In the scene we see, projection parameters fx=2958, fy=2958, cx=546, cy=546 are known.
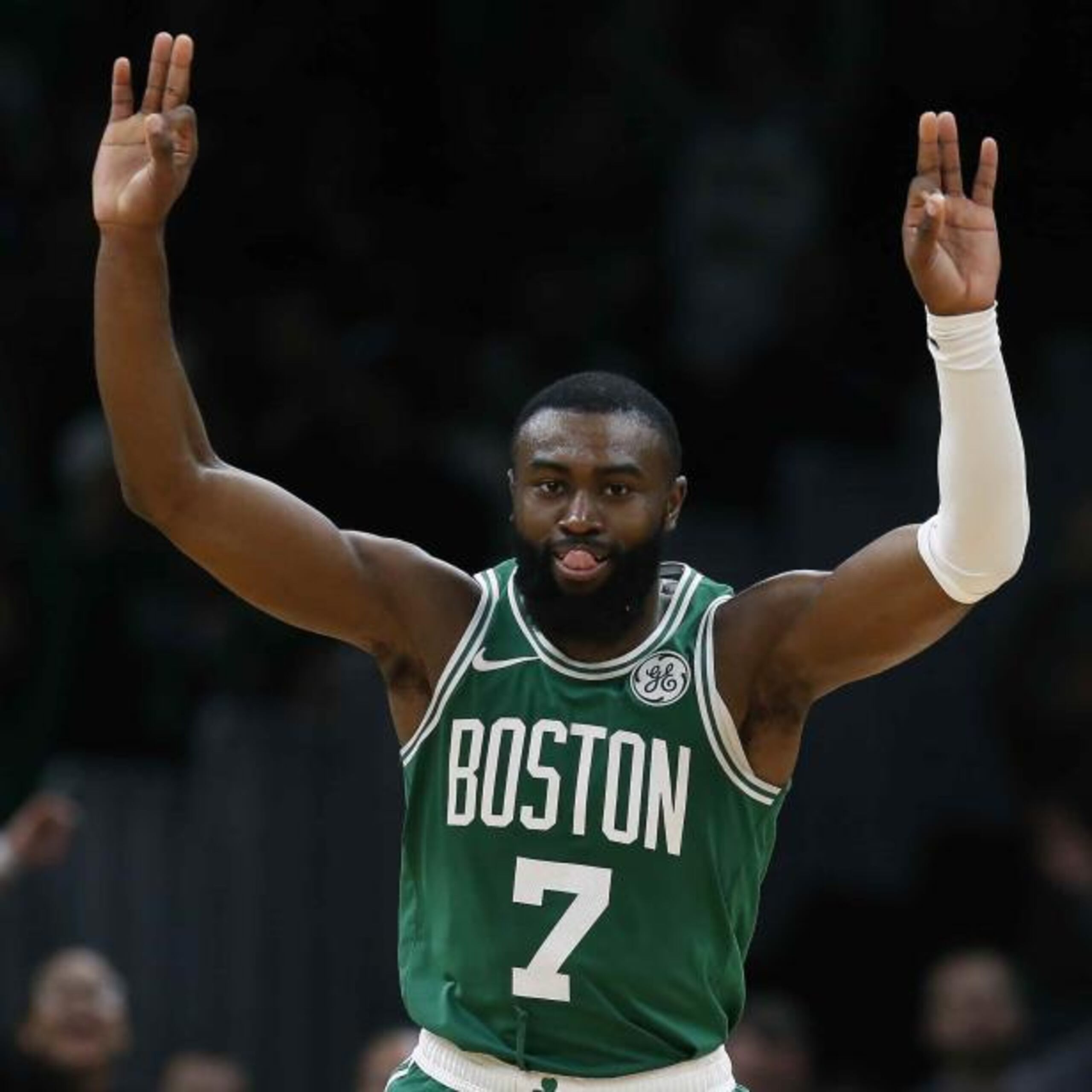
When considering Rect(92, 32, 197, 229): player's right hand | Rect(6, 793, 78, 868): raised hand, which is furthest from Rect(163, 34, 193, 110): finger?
Rect(6, 793, 78, 868): raised hand

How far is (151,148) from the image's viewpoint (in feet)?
18.5

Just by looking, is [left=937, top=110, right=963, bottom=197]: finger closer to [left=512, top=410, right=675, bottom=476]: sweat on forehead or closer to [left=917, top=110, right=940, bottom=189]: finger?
[left=917, top=110, right=940, bottom=189]: finger

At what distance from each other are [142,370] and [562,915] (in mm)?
1342

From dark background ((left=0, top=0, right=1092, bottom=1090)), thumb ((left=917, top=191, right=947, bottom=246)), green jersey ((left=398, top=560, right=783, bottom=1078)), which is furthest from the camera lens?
dark background ((left=0, top=0, right=1092, bottom=1090))

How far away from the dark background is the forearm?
16.0 feet

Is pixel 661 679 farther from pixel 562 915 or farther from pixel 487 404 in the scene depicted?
pixel 487 404

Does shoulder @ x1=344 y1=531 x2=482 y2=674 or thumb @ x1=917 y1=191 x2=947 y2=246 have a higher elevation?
thumb @ x1=917 y1=191 x2=947 y2=246

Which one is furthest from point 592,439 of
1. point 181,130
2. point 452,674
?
point 181,130

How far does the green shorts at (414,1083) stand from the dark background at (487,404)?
4.63 meters

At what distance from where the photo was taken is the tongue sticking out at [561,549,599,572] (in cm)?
578

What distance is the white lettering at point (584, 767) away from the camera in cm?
584

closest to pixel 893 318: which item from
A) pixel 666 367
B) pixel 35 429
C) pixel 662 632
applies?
pixel 666 367

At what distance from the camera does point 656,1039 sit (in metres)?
5.83

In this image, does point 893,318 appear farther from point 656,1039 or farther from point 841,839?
point 656,1039
